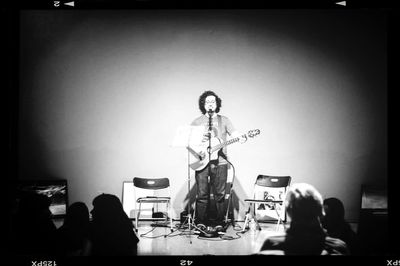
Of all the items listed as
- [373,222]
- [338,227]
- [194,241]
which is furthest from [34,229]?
[373,222]

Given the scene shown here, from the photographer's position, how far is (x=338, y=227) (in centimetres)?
424

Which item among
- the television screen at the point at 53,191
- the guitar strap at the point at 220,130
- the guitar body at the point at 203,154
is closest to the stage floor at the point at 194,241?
the guitar body at the point at 203,154

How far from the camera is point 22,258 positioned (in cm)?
334

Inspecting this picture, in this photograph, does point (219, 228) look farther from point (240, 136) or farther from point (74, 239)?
point (74, 239)

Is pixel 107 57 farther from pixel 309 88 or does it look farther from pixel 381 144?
pixel 381 144

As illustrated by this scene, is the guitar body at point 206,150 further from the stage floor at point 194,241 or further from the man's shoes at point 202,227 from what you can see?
the stage floor at point 194,241

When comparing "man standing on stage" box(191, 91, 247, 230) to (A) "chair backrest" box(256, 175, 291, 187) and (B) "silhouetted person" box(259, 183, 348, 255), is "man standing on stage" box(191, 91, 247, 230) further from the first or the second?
(B) "silhouetted person" box(259, 183, 348, 255)

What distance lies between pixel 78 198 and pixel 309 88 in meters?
3.93

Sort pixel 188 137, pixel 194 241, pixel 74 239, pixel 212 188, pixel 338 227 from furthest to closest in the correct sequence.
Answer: pixel 212 188 < pixel 188 137 < pixel 194 241 < pixel 338 227 < pixel 74 239

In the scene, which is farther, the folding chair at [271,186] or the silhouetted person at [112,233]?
the folding chair at [271,186]

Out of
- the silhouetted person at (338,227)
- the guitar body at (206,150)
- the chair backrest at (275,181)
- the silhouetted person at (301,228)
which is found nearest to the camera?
the silhouetted person at (301,228)

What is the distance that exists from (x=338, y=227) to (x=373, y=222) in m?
0.89

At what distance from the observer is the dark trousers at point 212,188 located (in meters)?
5.12

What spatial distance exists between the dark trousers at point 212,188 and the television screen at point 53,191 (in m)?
2.03
